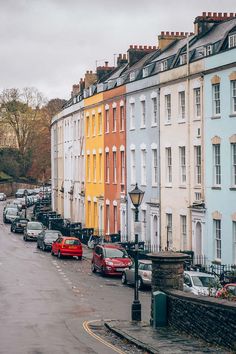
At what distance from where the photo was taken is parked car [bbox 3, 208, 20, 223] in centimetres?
8606

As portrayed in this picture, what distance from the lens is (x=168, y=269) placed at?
25.0m

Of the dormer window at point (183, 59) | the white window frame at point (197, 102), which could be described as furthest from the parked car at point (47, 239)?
the white window frame at point (197, 102)

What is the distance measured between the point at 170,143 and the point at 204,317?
1048 inches

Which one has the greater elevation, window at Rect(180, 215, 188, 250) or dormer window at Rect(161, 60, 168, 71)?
dormer window at Rect(161, 60, 168, 71)

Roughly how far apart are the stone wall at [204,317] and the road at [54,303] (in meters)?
2.32

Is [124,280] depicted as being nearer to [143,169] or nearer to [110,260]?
[110,260]

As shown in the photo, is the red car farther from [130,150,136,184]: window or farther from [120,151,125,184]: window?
[120,151,125,184]: window

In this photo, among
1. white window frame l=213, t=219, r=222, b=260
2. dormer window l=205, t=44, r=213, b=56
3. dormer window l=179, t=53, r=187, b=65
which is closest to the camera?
white window frame l=213, t=219, r=222, b=260

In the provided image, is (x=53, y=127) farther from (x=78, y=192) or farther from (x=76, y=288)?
(x=76, y=288)

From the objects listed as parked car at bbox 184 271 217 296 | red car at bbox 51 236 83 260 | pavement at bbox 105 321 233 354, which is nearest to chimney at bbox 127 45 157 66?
red car at bbox 51 236 83 260

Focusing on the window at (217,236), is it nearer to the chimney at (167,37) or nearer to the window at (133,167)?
the window at (133,167)

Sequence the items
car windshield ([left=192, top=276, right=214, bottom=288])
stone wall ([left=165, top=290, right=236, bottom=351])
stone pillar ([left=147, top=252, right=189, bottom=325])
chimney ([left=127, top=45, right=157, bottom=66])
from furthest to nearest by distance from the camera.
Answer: chimney ([left=127, top=45, right=157, bottom=66]), car windshield ([left=192, top=276, right=214, bottom=288]), stone pillar ([left=147, top=252, right=189, bottom=325]), stone wall ([left=165, top=290, right=236, bottom=351])

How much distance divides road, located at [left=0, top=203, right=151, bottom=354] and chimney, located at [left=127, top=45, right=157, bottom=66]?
1855 cm

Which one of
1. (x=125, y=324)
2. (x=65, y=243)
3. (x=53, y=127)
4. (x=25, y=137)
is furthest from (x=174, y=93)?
(x=25, y=137)
